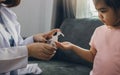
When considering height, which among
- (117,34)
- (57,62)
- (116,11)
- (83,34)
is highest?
(116,11)

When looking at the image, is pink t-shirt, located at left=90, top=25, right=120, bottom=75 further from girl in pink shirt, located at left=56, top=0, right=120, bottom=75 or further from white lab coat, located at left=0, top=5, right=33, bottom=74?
white lab coat, located at left=0, top=5, right=33, bottom=74

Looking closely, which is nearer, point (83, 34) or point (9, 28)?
point (9, 28)

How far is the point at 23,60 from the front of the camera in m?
1.37

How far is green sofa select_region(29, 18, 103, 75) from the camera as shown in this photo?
2.04 metres

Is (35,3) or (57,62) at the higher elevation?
(35,3)

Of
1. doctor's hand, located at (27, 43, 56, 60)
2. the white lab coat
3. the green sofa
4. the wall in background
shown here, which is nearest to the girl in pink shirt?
doctor's hand, located at (27, 43, 56, 60)

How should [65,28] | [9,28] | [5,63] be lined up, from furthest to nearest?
1. [65,28]
2. [9,28]
3. [5,63]

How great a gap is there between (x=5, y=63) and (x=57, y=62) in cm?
103

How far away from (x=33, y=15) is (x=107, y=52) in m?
1.81

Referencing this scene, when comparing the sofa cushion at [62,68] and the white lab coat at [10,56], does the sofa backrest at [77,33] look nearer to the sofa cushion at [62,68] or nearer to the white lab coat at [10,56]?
the sofa cushion at [62,68]

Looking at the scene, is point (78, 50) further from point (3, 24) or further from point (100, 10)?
point (3, 24)

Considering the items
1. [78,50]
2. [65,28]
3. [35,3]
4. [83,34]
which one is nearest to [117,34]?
[78,50]

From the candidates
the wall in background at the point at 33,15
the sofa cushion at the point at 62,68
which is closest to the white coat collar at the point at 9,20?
the sofa cushion at the point at 62,68

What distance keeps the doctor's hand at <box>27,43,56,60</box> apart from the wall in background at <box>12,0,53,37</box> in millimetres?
1632
